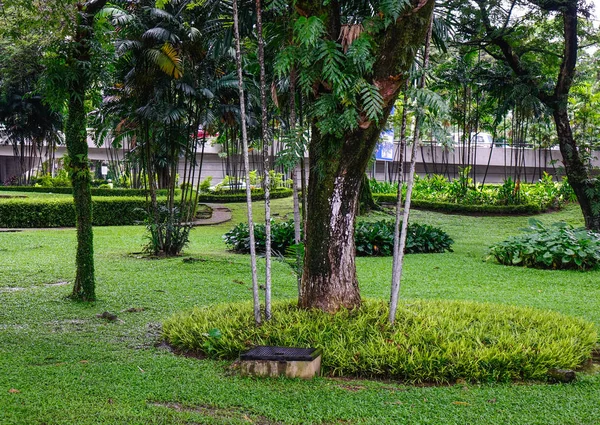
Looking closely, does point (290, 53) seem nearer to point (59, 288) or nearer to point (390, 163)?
→ point (59, 288)

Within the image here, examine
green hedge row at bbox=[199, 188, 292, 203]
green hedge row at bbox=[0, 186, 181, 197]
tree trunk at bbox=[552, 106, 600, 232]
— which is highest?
tree trunk at bbox=[552, 106, 600, 232]

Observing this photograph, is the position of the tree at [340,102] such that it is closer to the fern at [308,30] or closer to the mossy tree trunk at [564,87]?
the fern at [308,30]

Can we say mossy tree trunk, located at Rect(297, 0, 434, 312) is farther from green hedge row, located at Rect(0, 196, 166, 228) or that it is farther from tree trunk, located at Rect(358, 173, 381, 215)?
tree trunk, located at Rect(358, 173, 381, 215)

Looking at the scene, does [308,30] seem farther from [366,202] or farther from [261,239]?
[366,202]

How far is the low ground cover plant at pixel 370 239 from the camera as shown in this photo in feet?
38.2

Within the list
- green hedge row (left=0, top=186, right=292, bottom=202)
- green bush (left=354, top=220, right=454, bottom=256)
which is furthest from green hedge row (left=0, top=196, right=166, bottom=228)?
green bush (left=354, top=220, right=454, bottom=256)

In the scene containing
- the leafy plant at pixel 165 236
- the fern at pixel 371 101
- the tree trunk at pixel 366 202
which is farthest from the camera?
the tree trunk at pixel 366 202

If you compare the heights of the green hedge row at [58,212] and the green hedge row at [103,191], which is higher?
the green hedge row at [103,191]

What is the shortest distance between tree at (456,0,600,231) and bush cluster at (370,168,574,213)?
8189 mm

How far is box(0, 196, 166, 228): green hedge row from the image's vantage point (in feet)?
50.2

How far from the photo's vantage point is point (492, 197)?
2123 cm

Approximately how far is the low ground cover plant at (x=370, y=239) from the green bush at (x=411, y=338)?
5.71m

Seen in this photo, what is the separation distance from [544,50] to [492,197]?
364 inches

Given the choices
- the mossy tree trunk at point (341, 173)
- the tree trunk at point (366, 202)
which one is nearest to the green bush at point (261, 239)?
the mossy tree trunk at point (341, 173)
